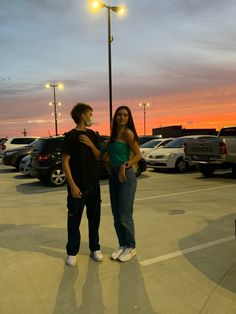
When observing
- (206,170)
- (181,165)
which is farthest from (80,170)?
(181,165)

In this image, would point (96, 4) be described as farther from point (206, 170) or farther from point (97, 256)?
point (97, 256)

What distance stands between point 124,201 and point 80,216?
1.85 feet

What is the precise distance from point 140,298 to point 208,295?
667mm

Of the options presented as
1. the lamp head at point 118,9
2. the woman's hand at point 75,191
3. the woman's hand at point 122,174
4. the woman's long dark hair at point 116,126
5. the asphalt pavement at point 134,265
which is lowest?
the asphalt pavement at point 134,265

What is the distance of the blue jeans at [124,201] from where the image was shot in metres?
4.59

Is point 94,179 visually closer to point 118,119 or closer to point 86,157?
point 86,157

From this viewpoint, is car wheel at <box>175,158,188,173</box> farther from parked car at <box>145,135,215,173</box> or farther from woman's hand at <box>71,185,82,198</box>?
woman's hand at <box>71,185,82,198</box>

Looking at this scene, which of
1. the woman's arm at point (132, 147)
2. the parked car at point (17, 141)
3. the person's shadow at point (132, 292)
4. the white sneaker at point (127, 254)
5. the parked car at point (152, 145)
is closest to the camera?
the person's shadow at point (132, 292)

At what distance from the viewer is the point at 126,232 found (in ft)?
15.5

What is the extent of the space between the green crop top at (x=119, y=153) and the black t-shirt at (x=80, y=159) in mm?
248

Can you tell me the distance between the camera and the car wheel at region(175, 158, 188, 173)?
1525 cm

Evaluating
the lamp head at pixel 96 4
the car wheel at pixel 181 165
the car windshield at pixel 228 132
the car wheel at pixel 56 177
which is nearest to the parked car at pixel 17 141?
the lamp head at pixel 96 4

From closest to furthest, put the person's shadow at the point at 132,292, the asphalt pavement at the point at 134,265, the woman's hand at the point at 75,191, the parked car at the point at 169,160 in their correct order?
the person's shadow at the point at 132,292
the asphalt pavement at the point at 134,265
the woman's hand at the point at 75,191
the parked car at the point at 169,160

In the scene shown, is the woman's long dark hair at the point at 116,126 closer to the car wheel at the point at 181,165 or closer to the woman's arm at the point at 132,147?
the woman's arm at the point at 132,147
